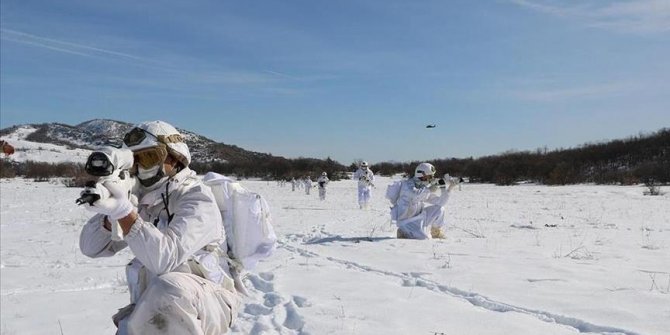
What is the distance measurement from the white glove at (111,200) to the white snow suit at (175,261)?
0.41ft

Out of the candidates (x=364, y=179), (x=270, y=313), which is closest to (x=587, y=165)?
(x=364, y=179)

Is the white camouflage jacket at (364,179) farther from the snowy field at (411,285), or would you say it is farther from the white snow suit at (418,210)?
the white snow suit at (418,210)

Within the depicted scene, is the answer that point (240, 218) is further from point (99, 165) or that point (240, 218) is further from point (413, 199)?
point (413, 199)

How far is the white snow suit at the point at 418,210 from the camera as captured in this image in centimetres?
1087

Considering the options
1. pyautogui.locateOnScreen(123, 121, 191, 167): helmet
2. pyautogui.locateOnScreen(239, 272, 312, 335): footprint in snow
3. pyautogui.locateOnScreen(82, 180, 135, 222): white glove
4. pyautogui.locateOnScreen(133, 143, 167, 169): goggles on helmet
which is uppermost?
pyautogui.locateOnScreen(123, 121, 191, 167): helmet

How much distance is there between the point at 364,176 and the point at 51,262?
1362cm

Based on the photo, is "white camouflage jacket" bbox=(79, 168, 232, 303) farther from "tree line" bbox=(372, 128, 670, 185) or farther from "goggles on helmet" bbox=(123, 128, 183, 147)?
"tree line" bbox=(372, 128, 670, 185)

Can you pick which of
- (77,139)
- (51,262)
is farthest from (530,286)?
(77,139)

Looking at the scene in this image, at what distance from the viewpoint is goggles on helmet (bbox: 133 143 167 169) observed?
323 cm

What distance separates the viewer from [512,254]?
344 inches

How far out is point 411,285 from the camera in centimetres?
650

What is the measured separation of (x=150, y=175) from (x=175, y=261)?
2.03 feet

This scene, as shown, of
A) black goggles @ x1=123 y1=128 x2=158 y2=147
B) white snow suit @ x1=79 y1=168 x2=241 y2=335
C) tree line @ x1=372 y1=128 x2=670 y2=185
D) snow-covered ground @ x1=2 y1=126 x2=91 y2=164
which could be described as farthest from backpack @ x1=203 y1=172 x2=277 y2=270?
snow-covered ground @ x1=2 y1=126 x2=91 y2=164

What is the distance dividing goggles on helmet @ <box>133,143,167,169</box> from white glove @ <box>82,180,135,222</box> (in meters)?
0.57
